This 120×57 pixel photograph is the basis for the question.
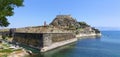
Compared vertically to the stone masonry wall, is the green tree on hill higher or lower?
higher

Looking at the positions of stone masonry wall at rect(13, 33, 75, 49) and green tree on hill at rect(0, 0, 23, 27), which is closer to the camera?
green tree on hill at rect(0, 0, 23, 27)

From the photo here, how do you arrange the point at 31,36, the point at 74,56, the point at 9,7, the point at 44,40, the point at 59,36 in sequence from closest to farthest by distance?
the point at 74,56
the point at 9,7
the point at 44,40
the point at 31,36
the point at 59,36

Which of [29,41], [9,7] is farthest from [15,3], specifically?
[29,41]

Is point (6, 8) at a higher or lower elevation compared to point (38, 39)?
higher

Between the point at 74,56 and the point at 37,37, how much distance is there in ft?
78.3

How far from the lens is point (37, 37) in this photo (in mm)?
94438

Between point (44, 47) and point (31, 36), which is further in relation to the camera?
point (31, 36)

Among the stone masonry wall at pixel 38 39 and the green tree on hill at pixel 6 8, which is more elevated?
the green tree on hill at pixel 6 8

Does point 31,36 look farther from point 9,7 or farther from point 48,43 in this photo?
point 9,7

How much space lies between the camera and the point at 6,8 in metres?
82.1

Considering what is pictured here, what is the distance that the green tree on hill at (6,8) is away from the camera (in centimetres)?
7956

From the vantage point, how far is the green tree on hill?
7956 cm

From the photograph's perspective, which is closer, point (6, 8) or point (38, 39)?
point (6, 8)

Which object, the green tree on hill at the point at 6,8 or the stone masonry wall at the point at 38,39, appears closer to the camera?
the green tree on hill at the point at 6,8
